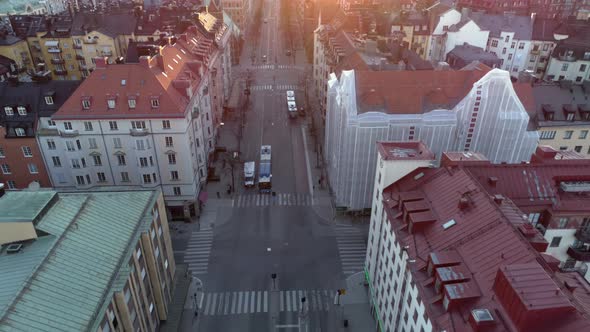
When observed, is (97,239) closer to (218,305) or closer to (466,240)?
(218,305)

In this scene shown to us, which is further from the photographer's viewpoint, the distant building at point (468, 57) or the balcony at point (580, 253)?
the distant building at point (468, 57)

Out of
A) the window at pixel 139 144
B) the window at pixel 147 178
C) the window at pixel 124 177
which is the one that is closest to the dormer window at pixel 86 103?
the window at pixel 139 144

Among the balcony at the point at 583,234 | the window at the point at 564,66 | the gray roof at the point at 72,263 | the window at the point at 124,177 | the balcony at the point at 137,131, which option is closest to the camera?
the gray roof at the point at 72,263

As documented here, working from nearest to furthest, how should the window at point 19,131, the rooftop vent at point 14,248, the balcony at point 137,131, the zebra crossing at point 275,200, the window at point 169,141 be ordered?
the rooftop vent at point 14,248
the balcony at point 137,131
the window at point 19,131
the window at point 169,141
the zebra crossing at point 275,200

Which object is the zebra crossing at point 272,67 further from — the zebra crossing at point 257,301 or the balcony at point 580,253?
the balcony at point 580,253

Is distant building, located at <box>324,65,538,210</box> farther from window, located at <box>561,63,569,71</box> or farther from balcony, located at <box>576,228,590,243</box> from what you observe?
window, located at <box>561,63,569,71</box>

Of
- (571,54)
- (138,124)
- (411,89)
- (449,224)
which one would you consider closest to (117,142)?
(138,124)

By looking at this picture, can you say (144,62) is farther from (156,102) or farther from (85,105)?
(85,105)
